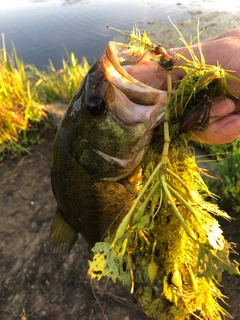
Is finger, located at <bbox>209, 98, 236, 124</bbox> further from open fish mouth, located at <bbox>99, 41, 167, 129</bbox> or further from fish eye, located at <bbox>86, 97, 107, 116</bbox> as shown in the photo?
fish eye, located at <bbox>86, 97, 107, 116</bbox>

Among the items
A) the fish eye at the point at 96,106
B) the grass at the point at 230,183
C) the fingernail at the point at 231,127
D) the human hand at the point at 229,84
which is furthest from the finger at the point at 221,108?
the grass at the point at 230,183

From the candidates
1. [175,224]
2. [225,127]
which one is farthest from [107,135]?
[225,127]

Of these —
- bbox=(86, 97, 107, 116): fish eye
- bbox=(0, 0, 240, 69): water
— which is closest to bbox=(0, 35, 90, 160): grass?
bbox=(86, 97, 107, 116): fish eye

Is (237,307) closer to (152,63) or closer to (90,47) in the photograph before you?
(152,63)

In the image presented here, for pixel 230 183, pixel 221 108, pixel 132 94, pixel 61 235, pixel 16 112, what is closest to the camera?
pixel 132 94

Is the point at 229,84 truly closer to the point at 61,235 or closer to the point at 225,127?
the point at 225,127

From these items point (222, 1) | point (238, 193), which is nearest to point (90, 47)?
point (222, 1)

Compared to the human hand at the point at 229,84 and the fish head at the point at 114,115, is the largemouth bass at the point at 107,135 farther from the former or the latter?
the human hand at the point at 229,84
